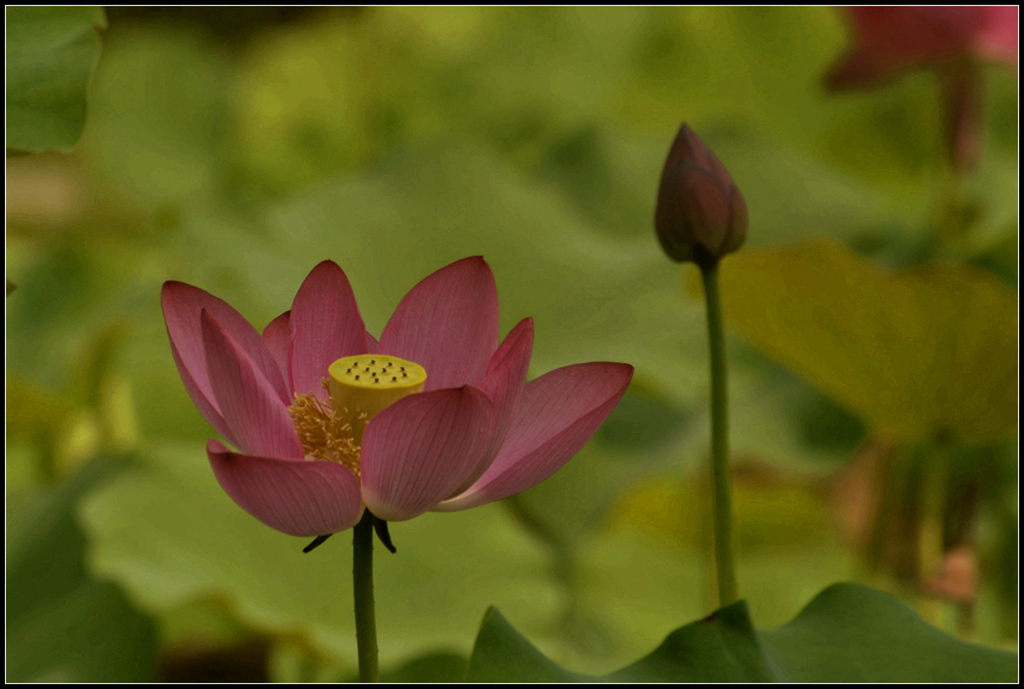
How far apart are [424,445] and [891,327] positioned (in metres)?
0.43

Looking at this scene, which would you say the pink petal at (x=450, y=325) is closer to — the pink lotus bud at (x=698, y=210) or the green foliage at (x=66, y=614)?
the pink lotus bud at (x=698, y=210)

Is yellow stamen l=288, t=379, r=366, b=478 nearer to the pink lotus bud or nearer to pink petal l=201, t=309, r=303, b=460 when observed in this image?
pink petal l=201, t=309, r=303, b=460

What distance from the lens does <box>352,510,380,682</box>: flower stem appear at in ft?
1.10

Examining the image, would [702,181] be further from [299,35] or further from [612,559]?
[299,35]

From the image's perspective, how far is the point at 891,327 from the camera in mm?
654

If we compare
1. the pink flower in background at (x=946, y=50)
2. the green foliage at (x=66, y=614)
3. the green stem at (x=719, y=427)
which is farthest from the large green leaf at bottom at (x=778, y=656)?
the pink flower in background at (x=946, y=50)

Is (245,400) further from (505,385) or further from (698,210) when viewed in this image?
(698,210)

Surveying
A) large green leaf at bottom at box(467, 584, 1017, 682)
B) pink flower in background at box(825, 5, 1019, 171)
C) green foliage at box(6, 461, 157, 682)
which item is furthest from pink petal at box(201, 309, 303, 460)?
pink flower in background at box(825, 5, 1019, 171)

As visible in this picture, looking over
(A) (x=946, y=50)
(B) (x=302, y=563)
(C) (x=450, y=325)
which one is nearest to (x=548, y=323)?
(B) (x=302, y=563)

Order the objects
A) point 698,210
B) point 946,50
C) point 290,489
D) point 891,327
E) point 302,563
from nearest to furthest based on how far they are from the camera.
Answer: point 290,489, point 698,210, point 891,327, point 302,563, point 946,50

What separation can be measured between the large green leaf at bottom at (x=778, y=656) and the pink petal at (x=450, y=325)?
10cm

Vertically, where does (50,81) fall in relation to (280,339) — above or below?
above

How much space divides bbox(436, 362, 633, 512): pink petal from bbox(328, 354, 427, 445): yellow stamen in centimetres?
4

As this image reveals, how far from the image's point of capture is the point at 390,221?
1015 mm
